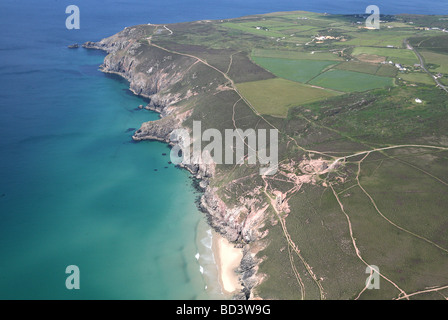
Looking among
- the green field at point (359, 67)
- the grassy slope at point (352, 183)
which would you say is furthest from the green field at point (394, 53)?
the green field at point (359, 67)

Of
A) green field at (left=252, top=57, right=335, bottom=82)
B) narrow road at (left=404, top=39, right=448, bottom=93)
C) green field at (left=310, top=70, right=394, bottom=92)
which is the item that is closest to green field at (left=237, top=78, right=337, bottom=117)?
green field at (left=310, top=70, right=394, bottom=92)

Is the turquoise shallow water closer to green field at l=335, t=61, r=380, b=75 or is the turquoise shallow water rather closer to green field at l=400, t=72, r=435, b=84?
green field at l=335, t=61, r=380, b=75

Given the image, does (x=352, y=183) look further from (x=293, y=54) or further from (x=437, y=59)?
(x=437, y=59)

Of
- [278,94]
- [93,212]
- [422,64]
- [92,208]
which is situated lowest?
[93,212]

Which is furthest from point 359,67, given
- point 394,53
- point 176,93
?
point 176,93

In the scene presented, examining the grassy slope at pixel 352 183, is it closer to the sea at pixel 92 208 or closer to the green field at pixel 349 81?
the green field at pixel 349 81

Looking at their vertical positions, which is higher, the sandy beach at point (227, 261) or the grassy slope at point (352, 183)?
the grassy slope at point (352, 183)
